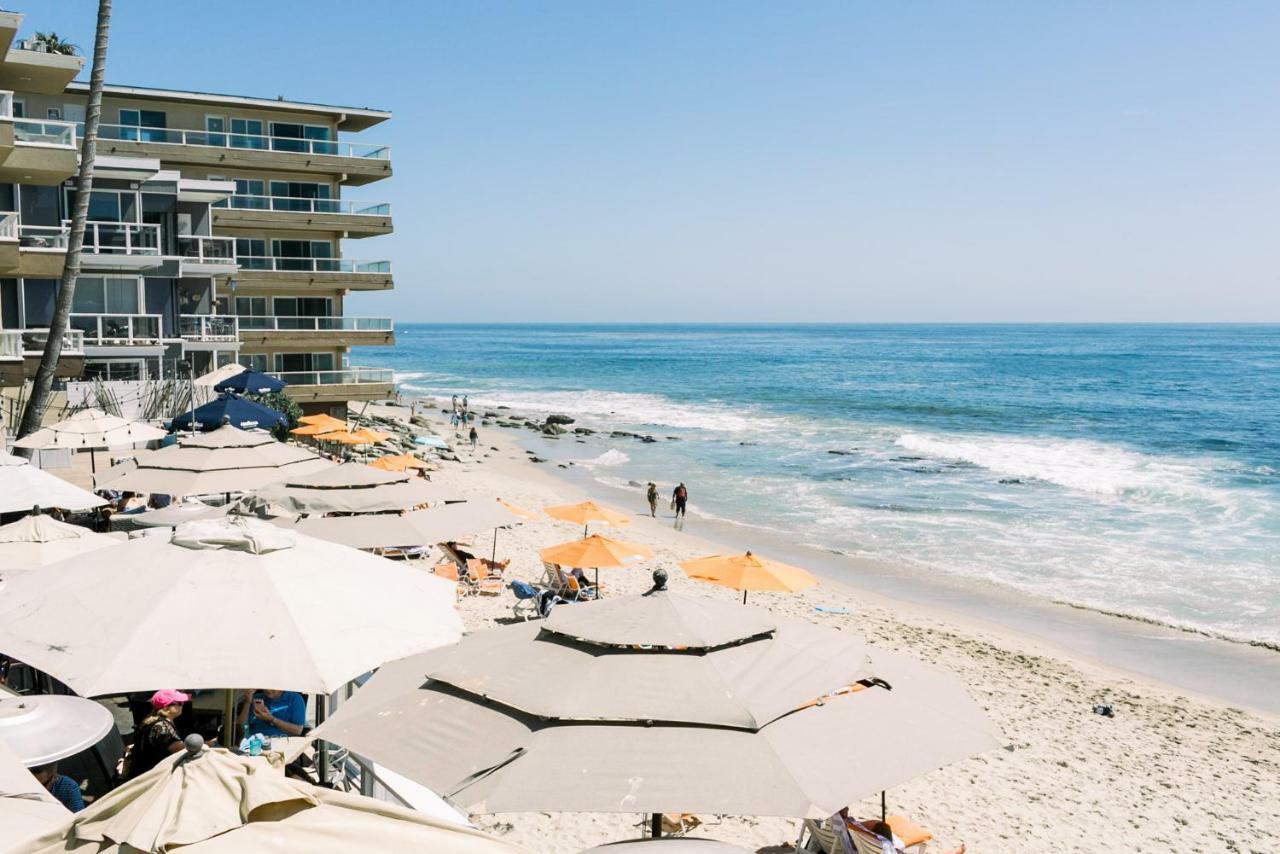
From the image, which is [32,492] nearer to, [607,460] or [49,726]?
[49,726]

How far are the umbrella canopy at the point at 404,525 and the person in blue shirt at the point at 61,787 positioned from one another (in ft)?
15.3

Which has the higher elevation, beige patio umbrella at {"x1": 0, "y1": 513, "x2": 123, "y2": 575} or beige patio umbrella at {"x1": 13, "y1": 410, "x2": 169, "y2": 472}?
beige patio umbrella at {"x1": 13, "y1": 410, "x2": 169, "y2": 472}

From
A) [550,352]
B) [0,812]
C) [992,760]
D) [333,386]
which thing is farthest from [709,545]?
[550,352]

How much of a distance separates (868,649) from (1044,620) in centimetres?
1575

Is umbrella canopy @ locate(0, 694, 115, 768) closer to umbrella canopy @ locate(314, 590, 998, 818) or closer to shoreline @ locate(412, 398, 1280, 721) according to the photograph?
umbrella canopy @ locate(314, 590, 998, 818)

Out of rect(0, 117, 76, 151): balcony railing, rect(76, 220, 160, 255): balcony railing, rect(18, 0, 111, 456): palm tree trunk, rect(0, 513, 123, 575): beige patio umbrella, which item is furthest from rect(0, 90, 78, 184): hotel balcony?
rect(0, 513, 123, 575): beige patio umbrella

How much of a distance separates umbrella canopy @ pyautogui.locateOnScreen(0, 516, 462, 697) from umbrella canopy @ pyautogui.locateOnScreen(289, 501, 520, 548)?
4.21 meters

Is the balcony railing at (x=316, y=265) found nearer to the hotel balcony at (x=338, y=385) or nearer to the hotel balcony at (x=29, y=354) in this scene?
the hotel balcony at (x=338, y=385)

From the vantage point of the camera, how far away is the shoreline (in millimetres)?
17047

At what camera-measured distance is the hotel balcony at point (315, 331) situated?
125 ft

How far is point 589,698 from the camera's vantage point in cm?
540

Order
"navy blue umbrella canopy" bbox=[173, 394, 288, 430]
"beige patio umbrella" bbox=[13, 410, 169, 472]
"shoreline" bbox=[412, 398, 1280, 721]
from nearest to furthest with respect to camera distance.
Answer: "beige patio umbrella" bbox=[13, 410, 169, 472], "shoreline" bbox=[412, 398, 1280, 721], "navy blue umbrella canopy" bbox=[173, 394, 288, 430]

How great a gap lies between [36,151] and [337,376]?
15.4m

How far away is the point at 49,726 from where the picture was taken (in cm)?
648
